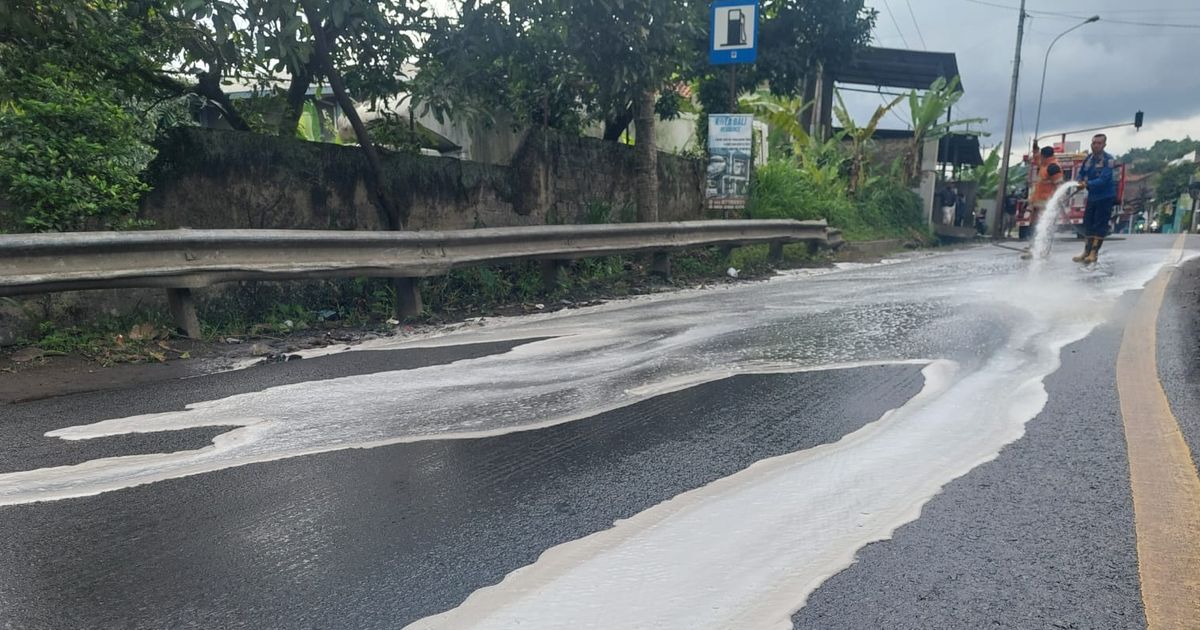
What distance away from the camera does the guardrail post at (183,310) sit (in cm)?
557

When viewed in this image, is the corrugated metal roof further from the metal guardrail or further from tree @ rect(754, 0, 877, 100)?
the metal guardrail

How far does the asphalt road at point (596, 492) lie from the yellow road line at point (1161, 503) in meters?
0.05

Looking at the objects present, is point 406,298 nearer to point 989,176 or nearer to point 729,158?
point 729,158

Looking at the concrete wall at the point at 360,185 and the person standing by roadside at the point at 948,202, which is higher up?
the concrete wall at the point at 360,185

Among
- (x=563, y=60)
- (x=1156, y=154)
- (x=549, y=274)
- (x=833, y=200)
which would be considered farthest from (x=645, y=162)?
(x=1156, y=154)

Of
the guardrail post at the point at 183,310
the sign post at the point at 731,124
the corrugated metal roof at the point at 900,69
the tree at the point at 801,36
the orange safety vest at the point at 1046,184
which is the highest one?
the corrugated metal roof at the point at 900,69

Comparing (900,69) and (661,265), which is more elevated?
(900,69)

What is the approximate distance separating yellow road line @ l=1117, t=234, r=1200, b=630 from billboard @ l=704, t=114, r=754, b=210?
749 cm

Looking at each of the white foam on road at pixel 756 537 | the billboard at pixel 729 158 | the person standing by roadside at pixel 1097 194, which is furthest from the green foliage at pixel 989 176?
the white foam on road at pixel 756 537

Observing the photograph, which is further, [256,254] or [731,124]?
[731,124]

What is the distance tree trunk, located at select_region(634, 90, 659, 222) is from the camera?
34.2ft

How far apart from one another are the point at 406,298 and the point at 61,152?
2847 mm

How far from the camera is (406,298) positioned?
6.92 m

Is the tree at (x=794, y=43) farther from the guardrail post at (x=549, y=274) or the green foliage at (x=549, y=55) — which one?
the guardrail post at (x=549, y=274)
